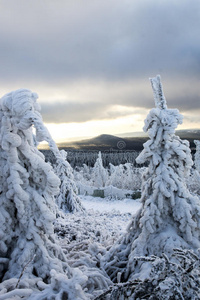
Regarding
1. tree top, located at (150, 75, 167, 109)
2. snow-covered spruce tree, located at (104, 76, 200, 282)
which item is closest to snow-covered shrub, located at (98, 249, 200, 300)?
snow-covered spruce tree, located at (104, 76, 200, 282)

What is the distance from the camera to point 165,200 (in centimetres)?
419

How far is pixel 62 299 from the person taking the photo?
2.46 meters

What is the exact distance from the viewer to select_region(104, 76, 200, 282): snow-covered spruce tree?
4.02 meters

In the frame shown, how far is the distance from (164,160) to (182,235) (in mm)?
1427

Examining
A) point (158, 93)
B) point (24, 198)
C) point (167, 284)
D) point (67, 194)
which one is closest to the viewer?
point (167, 284)

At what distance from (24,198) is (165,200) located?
255cm

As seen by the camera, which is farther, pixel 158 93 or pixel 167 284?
pixel 158 93

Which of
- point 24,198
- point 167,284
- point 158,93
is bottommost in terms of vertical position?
point 167,284

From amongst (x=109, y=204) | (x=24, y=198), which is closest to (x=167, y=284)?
(x=24, y=198)

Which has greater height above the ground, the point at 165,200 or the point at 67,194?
the point at 165,200

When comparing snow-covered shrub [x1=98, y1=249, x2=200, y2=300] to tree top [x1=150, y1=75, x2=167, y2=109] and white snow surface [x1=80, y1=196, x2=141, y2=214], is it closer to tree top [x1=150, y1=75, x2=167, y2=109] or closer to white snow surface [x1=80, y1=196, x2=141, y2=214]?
tree top [x1=150, y1=75, x2=167, y2=109]

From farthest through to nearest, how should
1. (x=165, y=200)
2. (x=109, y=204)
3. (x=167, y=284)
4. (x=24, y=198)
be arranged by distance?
(x=109, y=204)
(x=165, y=200)
(x=24, y=198)
(x=167, y=284)

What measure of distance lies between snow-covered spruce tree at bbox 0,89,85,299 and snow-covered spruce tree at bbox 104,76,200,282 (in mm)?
1537

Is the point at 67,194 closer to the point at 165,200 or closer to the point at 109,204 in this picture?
the point at 109,204
